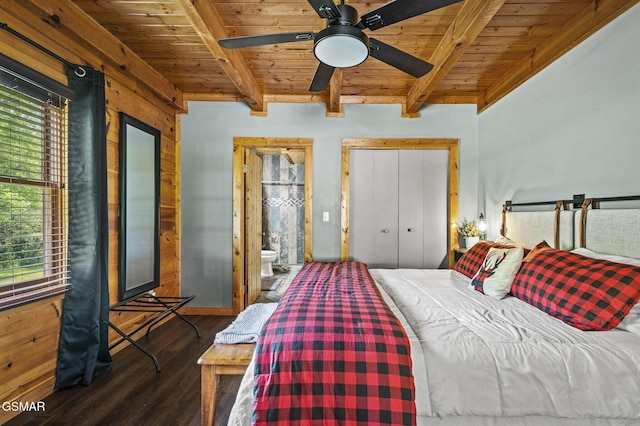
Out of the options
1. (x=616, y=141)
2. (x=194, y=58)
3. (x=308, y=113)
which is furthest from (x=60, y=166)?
(x=616, y=141)

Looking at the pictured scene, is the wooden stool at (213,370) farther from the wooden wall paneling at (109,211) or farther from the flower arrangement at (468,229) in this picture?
the flower arrangement at (468,229)

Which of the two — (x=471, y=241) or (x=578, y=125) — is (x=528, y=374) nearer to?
(x=578, y=125)

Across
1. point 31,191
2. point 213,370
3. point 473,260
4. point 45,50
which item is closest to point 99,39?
point 45,50

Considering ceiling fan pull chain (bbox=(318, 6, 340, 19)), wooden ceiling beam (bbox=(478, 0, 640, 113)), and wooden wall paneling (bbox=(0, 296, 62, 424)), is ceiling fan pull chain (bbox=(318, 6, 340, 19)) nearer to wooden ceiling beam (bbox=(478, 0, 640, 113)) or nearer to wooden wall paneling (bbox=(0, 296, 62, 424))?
wooden ceiling beam (bbox=(478, 0, 640, 113))

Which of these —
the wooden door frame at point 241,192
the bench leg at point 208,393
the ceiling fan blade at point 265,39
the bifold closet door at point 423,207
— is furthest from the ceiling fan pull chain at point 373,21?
the bifold closet door at point 423,207

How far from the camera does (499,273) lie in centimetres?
190

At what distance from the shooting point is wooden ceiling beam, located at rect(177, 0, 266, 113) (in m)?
1.77

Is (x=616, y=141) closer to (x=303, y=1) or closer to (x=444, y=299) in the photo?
(x=444, y=299)

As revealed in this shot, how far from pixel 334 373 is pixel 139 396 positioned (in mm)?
1542

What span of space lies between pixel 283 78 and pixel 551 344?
302 centimetres

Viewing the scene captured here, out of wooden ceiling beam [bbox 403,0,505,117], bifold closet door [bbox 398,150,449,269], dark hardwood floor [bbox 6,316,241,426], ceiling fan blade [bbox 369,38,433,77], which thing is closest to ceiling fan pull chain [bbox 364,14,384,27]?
ceiling fan blade [bbox 369,38,433,77]

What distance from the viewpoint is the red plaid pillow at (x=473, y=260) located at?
90.7 inches

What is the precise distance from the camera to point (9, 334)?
1.67m

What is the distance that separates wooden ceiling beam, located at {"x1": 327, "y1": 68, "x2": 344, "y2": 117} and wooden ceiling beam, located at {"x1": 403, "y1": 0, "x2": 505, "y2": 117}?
0.82 meters
